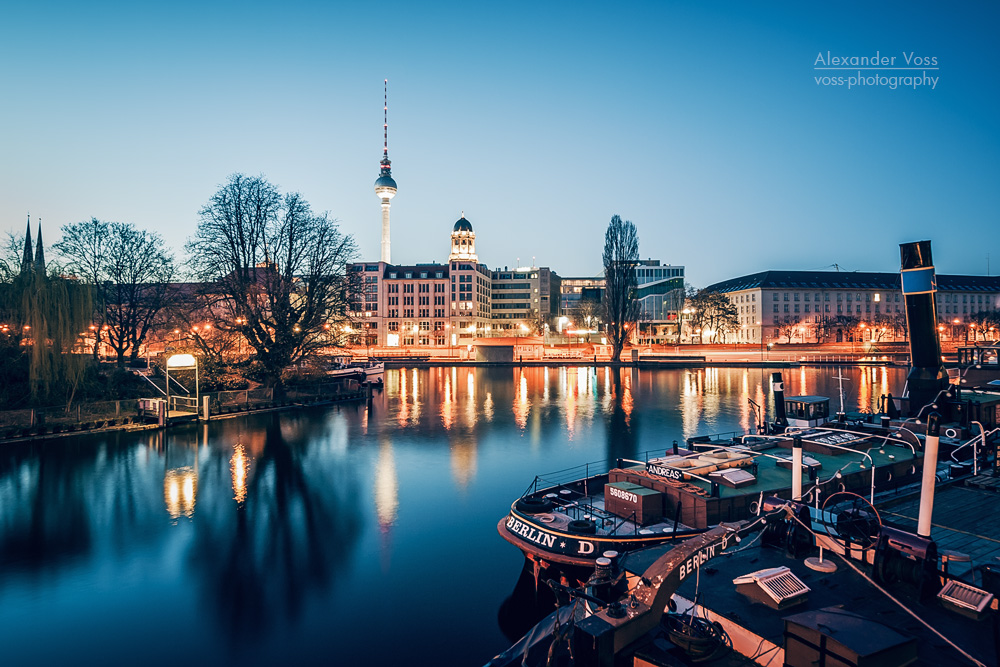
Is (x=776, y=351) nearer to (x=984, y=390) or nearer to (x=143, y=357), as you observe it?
(x=984, y=390)

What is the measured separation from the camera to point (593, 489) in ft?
61.6

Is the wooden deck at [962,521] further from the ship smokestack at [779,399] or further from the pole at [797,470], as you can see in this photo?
the ship smokestack at [779,399]

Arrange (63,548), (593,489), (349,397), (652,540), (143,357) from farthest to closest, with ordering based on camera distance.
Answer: (143,357) < (349,397) < (593,489) < (63,548) < (652,540)

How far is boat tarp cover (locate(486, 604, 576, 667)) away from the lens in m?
8.57

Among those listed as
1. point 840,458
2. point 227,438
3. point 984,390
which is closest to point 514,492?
point 840,458

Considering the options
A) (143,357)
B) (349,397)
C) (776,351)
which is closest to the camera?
(349,397)

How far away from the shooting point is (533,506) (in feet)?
51.3

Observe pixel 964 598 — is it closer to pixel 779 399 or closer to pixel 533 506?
pixel 533 506

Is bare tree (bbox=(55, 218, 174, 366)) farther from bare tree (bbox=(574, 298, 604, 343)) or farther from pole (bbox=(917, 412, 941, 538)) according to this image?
bare tree (bbox=(574, 298, 604, 343))

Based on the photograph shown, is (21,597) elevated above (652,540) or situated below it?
below

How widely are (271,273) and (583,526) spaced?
41.3 m

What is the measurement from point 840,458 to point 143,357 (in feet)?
238

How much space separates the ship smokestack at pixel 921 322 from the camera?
70.7 ft

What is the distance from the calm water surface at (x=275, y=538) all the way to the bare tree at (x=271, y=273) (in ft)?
27.3
